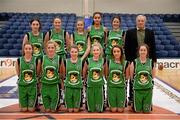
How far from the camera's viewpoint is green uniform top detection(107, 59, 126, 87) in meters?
5.24

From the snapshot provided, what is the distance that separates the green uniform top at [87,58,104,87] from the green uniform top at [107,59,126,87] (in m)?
0.13

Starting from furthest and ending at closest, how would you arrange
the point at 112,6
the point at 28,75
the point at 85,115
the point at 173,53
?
the point at 112,6, the point at 173,53, the point at 28,75, the point at 85,115

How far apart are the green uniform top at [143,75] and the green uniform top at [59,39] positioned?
1227mm

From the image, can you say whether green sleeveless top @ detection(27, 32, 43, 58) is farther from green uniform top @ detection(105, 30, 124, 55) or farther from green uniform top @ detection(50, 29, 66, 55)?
green uniform top @ detection(105, 30, 124, 55)

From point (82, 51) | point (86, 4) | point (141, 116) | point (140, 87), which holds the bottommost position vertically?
point (141, 116)

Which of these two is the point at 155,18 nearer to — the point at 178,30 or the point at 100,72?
the point at 178,30

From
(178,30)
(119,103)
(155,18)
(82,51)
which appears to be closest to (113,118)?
(119,103)

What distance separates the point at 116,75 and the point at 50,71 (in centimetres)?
92

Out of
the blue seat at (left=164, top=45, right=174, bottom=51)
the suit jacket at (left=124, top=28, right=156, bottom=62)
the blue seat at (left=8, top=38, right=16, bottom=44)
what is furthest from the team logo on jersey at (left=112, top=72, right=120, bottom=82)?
the blue seat at (left=8, top=38, right=16, bottom=44)

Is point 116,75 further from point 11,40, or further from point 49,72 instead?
point 11,40

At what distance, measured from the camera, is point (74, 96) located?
17.1 ft

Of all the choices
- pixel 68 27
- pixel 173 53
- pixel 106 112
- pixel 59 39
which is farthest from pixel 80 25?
pixel 68 27

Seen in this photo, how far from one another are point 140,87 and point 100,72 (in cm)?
59

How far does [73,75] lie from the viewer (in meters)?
5.25
